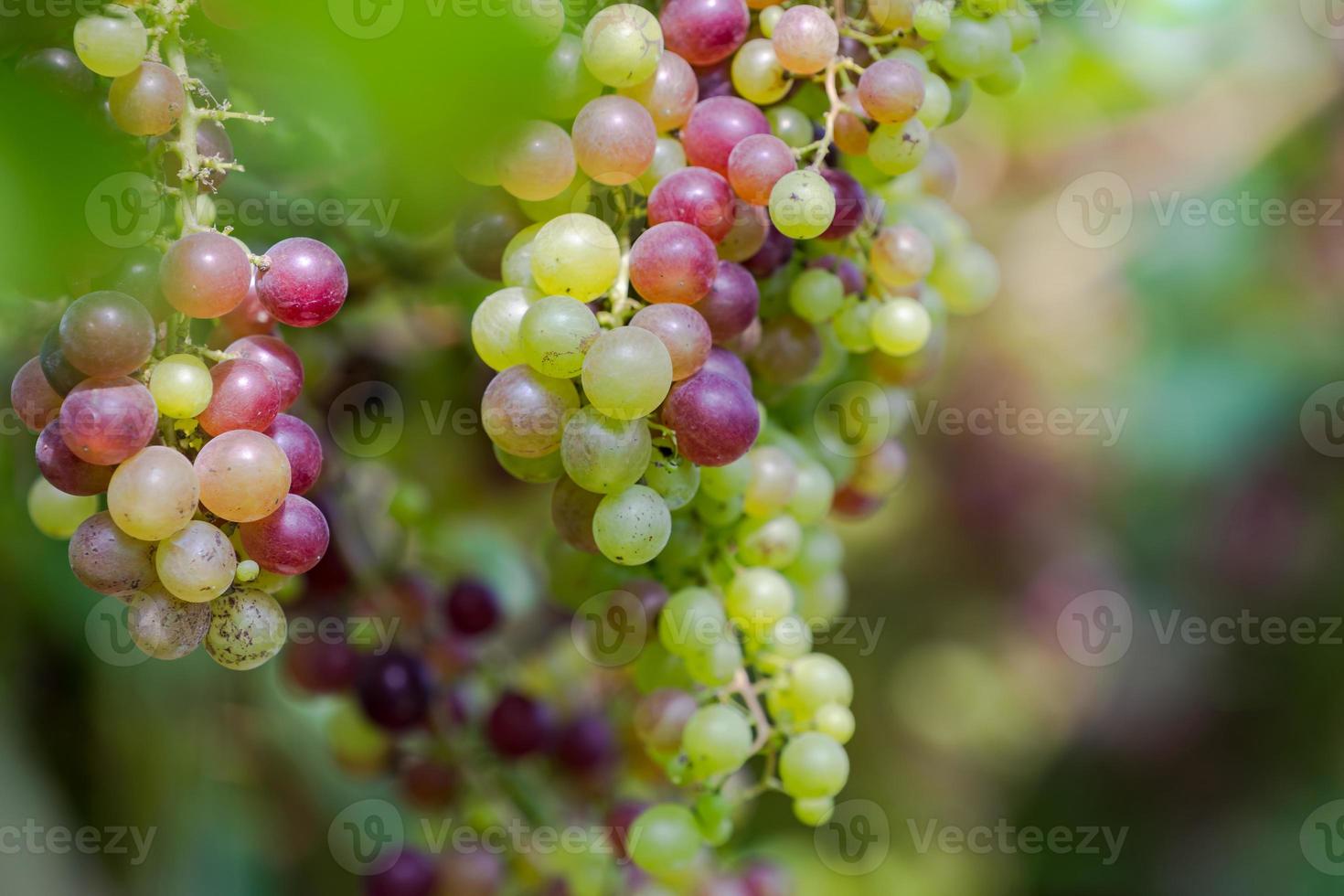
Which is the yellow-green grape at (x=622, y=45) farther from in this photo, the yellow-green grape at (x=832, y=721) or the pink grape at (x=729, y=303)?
the yellow-green grape at (x=832, y=721)

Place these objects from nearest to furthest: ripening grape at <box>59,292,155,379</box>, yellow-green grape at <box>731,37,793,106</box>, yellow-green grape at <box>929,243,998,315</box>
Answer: ripening grape at <box>59,292,155,379</box>, yellow-green grape at <box>731,37,793,106</box>, yellow-green grape at <box>929,243,998,315</box>

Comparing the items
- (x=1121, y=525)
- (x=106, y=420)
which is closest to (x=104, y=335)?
(x=106, y=420)

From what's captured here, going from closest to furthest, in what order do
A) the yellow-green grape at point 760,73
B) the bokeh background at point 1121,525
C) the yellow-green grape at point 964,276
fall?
the yellow-green grape at point 760,73, the yellow-green grape at point 964,276, the bokeh background at point 1121,525

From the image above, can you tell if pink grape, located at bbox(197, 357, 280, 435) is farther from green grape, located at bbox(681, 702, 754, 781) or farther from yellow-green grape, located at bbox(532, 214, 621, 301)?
green grape, located at bbox(681, 702, 754, 781)

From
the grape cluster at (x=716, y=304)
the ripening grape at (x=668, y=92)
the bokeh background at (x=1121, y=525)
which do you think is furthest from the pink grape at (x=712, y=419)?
the bokeh background at (x=1121, y=525)

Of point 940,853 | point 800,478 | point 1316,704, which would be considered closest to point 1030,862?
point 940,853

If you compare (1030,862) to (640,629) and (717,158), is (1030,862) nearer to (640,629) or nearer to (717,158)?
(640,629)

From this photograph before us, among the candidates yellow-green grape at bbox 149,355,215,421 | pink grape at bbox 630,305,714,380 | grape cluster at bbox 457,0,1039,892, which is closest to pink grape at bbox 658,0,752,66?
grape cluster at bbox 457,0,1039,892
